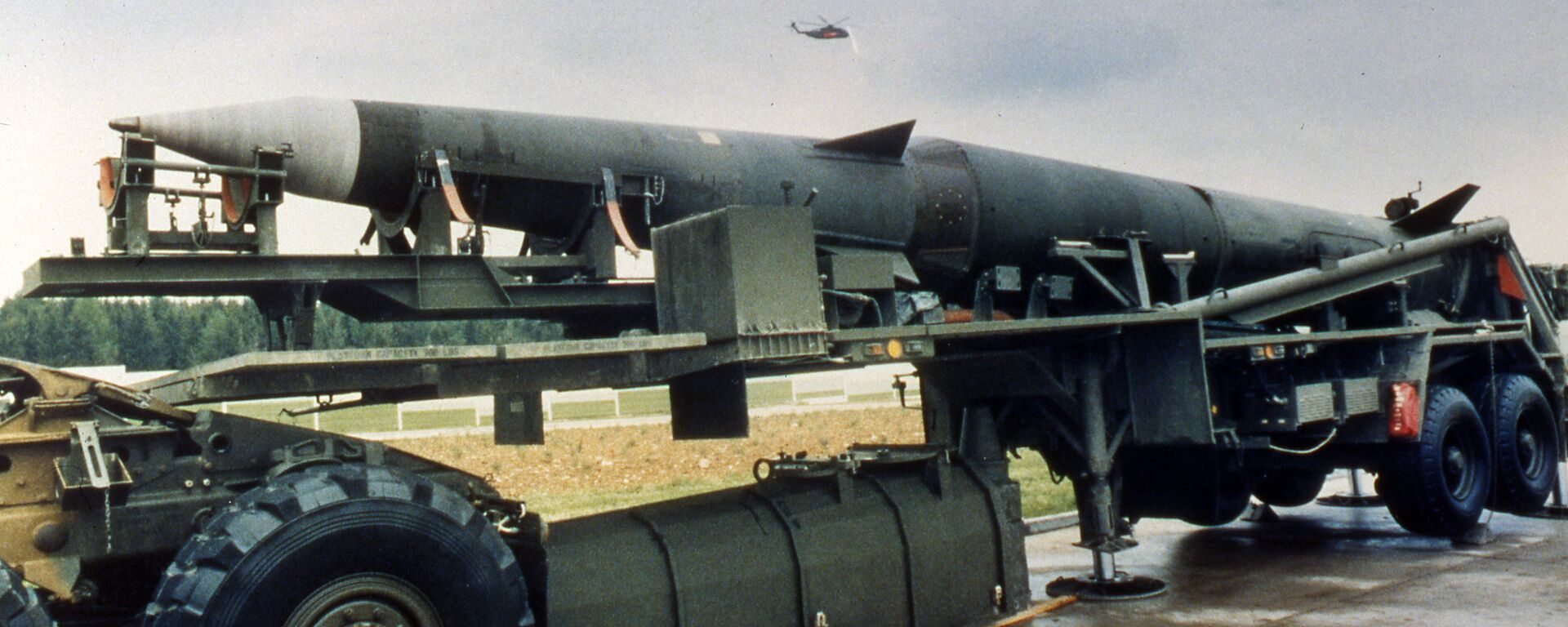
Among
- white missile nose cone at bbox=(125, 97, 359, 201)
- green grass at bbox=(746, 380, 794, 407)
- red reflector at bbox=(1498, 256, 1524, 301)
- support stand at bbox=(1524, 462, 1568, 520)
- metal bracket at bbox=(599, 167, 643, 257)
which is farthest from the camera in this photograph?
green grass at bbox=(746, 380, 794, 407)

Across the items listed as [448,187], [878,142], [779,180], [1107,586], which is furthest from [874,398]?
[448,187]

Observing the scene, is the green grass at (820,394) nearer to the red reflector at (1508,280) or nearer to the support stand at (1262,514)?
the support stand at (1262,514)

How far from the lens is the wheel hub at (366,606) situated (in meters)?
4.47

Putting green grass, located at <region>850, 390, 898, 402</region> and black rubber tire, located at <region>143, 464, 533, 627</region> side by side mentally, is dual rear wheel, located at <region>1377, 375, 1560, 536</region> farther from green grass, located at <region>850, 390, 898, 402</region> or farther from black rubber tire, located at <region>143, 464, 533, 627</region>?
green grass, located at <region>850, 390, 898, 402</region>

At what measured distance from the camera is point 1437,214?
11.5 metres

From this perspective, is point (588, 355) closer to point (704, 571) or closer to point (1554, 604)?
point (704, 571)

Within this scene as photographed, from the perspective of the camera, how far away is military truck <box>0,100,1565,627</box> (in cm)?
468

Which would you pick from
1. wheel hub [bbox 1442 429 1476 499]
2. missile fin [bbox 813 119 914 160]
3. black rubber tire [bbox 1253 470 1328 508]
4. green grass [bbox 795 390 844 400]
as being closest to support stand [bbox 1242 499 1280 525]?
black rubber tire [bbox 1253 470 1328 508]

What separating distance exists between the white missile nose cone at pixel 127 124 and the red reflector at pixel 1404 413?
8.61m

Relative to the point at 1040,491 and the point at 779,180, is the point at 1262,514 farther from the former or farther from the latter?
the point at 779,180

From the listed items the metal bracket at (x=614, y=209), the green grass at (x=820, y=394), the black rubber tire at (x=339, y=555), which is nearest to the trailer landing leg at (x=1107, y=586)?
the metal bracket at (x=614, y=209)

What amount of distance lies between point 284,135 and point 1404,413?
8.08 m

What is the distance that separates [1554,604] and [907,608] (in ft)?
13.2

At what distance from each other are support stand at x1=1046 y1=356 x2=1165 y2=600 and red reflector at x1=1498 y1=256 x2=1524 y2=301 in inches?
214
